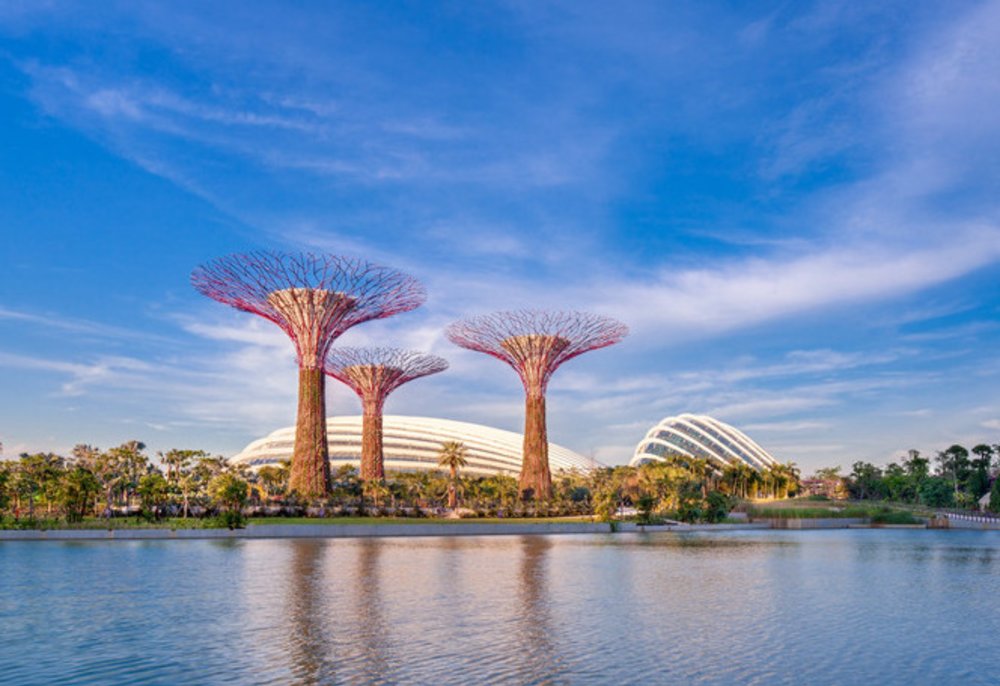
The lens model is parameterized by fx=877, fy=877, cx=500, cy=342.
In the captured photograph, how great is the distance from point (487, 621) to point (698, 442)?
153 metres

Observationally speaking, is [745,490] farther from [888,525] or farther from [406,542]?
[406,542]

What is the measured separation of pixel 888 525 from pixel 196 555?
73.6 m

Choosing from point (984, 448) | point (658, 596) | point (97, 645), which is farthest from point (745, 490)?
point (97, 645)

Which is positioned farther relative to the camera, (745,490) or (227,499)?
(745,490)

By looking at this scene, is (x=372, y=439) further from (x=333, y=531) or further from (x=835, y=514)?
(x=835, y=514)

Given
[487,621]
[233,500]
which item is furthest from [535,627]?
[233,500]

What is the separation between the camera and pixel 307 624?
18156 millimetres

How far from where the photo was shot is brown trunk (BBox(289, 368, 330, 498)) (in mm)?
70000

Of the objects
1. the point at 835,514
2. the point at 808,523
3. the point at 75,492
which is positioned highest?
the point at 75,492

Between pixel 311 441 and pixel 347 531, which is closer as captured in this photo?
pixel 347 531

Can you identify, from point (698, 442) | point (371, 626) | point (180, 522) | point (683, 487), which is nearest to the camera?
point (371, 626)

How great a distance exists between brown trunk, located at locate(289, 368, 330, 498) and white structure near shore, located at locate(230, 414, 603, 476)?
61888mm

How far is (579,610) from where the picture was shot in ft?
67.6

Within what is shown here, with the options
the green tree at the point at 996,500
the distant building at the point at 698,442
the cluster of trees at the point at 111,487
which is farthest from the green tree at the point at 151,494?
the distant building at the point at 698,442
